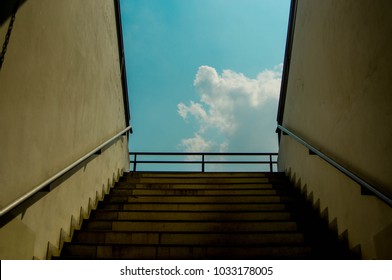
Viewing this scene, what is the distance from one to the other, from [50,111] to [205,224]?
2153mm

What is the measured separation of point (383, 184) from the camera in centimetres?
303

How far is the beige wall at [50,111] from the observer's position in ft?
9.19

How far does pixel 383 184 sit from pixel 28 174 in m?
2.89

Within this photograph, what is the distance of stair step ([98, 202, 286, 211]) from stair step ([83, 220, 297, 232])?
1.96ft

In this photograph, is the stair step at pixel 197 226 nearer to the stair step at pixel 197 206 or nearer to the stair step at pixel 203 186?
the stair step at pixel 197 206

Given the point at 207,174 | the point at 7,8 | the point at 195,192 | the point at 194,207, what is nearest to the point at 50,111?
the point at 7,8

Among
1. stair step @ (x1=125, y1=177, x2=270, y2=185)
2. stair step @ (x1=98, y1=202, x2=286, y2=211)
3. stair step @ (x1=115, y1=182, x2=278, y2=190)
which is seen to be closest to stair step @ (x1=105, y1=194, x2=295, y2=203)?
stair step @ (x1=98, y1=202, x2=286, y2=211)

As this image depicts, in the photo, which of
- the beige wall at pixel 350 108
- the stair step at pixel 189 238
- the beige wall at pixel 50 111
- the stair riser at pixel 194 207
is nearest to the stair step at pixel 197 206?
the stair riser at pixel 194 207

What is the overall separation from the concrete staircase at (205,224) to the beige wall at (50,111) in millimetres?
409

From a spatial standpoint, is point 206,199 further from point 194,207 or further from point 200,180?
point 200,180

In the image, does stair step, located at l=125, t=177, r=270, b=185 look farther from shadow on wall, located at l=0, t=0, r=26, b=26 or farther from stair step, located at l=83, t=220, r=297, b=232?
shadow on wall, located at l=0, t=0, r=26, b=26

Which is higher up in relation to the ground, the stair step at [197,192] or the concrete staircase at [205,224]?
the stair step at [197,192]

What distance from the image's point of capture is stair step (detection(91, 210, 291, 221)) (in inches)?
186

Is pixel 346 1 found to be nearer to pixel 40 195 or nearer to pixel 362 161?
pixel 362 161
